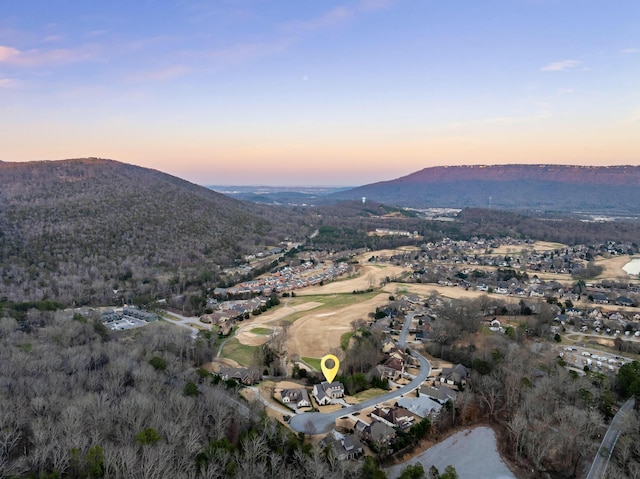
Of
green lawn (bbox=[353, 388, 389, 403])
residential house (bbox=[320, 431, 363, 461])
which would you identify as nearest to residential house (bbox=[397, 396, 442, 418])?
green lawn (bbox=[353, 388, 389, 403])

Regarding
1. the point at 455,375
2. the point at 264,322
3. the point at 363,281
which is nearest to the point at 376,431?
the point at 455,375

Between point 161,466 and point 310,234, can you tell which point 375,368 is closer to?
point 161,466

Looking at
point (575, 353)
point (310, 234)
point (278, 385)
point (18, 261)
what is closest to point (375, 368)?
point (278, 385)

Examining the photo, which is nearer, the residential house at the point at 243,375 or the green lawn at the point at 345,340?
the residential house at the point at 243,375

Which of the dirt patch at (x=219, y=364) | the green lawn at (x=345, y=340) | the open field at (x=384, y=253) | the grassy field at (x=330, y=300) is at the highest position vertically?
the open field at (x=384, y=253)

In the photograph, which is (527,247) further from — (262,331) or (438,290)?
(262,331)

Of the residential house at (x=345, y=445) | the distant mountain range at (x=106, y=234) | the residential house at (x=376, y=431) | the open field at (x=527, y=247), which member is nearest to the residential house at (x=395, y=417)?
the residential house at (x=376, y=431)

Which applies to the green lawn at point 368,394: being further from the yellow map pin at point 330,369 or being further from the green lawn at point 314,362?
the green lawn at point 314,362
